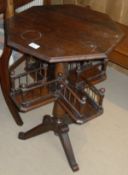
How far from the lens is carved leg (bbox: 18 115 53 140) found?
5.76ft

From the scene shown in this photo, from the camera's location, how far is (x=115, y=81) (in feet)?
7.79

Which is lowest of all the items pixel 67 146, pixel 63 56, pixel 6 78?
pixel 67 146

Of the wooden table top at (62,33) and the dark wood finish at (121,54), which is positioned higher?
the wooden table top at (62,33)

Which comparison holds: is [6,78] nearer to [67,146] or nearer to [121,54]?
[67,146]

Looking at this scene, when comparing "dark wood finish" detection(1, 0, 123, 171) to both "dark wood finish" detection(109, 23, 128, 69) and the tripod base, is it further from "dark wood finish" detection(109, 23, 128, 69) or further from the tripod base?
"dark wood finish" detection(109, 23, 128, 69)

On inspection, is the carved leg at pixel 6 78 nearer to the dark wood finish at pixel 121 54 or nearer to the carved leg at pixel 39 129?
the carved leg at pixel 39 129

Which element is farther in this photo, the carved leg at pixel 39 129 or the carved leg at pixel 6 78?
the carved leg at pixel 39 129

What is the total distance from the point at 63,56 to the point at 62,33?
0.22 m

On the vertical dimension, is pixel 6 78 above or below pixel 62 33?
below

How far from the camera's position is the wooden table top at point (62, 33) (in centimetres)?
129

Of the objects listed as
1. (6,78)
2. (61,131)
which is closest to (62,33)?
(6,78)

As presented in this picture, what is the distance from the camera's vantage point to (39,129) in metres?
1.78

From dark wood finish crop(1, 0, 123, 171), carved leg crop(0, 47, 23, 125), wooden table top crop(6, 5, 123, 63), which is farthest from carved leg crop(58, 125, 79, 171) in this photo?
wooden table top crop(6, 5, 123, 63)

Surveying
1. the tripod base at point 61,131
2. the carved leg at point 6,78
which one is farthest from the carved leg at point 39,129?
the carved leg at point 6,78
